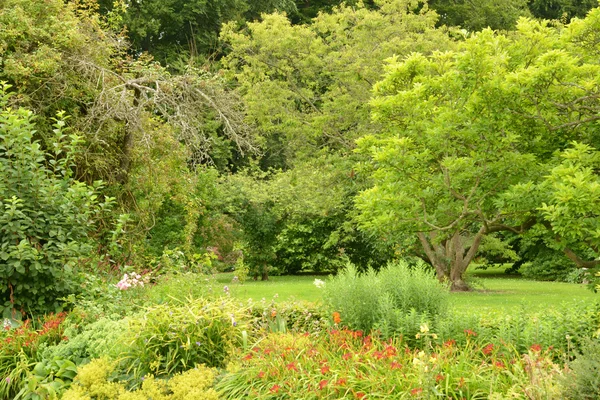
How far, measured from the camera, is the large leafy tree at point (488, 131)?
7.47 m

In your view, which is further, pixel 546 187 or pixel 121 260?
pixel 121 260

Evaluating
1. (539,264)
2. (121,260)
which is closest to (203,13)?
(539,264)

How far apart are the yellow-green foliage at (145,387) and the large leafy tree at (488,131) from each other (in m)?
4.08

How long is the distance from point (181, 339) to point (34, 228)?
2.61 metres

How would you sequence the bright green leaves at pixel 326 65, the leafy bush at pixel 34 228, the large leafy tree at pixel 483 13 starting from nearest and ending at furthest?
1. the leafy bush at pixel 34 228
2. the bright green leaves at pixel 326 65
3. the large leafy tree at pixel 483 13

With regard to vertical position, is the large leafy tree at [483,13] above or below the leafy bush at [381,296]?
above

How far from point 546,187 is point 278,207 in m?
12.4

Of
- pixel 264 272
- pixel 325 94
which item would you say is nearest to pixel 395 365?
pixel 325 94

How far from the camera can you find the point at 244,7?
83.6 ft

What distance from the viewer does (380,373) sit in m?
4.27

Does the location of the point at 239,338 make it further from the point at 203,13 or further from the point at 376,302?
the point at 203,13

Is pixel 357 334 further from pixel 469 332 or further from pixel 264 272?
pixel 264 272

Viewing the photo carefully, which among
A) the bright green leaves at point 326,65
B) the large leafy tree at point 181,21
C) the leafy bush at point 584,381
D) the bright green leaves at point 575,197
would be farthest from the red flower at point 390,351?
the large leafy tree at point 181,21

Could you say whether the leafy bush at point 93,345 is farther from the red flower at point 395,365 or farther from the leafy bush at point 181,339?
the red flower at point 395,365
